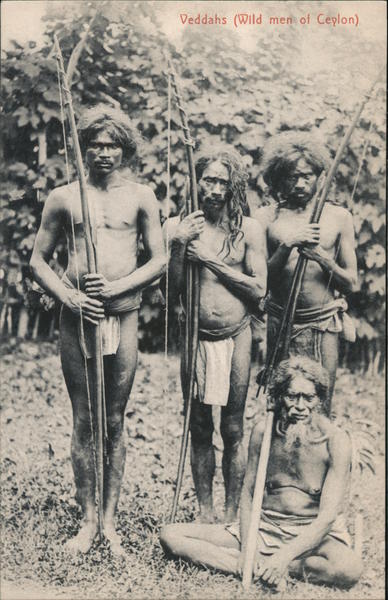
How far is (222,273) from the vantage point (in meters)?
4.38

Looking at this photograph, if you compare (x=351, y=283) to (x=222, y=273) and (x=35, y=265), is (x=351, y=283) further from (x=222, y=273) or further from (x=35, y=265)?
(x=35, y=265)

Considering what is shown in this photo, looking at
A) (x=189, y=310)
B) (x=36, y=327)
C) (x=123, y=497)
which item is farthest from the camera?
(x=36, y=327)

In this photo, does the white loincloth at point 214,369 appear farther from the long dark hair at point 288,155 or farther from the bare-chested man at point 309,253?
the long dark hair at point 288,155

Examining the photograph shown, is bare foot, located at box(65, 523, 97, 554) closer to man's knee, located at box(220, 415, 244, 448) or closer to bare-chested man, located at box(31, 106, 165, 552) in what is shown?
bare-chested man, located at box(31, 106, 165, 552)

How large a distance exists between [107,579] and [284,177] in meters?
2.19

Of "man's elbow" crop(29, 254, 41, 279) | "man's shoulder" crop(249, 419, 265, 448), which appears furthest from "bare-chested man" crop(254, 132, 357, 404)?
"man's elbow" crop(29, 254, 41, 279)

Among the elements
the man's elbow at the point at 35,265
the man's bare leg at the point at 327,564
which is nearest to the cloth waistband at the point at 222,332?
the man's elbow at the point at 35,265

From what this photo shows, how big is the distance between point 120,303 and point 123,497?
135cm

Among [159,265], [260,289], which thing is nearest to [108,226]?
[159,265]

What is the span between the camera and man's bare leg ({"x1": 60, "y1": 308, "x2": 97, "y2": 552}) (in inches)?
174

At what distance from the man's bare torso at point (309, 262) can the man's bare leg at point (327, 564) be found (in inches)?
47.6

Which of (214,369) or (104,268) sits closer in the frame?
(104,268)

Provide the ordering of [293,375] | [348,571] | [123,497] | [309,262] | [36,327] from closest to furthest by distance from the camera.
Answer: [293,375]
[348,571]
[309,262]
[123,497]
[36,327]

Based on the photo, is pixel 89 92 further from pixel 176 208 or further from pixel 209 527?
pixel 209 527
